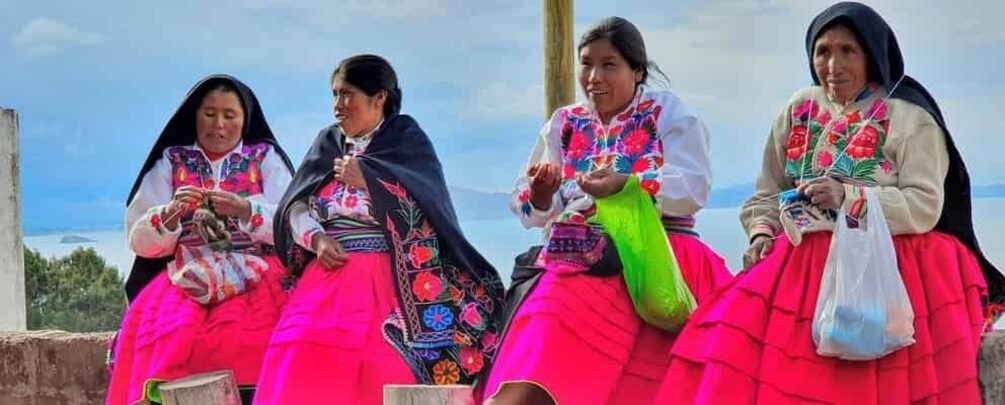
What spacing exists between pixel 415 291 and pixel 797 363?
1.43 metres

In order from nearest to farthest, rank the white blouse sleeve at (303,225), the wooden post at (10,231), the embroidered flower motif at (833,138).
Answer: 1. the embroidered flower motif at (833,138)
2. the white blouse sleeve at (303,225)
3. the wooden post at (10,231)

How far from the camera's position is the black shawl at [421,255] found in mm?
4590

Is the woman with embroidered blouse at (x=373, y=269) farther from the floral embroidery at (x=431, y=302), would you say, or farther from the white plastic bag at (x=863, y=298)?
the white plastic bag at (x=863, y=298)

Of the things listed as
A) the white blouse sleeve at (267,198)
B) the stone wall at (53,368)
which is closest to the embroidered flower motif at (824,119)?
the white blouse sleeve at (267,198)

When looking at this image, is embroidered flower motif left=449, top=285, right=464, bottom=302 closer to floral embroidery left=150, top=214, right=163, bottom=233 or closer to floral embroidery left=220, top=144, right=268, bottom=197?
floral embroidery left=220, top=144, right=268, bottom=197


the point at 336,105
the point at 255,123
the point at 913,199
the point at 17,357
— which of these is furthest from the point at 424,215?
the point at 17,357

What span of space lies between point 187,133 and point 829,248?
8.26ft

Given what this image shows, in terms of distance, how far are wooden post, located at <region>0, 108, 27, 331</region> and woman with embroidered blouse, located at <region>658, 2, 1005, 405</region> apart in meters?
6.61

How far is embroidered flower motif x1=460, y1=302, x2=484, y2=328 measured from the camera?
15.3 ft

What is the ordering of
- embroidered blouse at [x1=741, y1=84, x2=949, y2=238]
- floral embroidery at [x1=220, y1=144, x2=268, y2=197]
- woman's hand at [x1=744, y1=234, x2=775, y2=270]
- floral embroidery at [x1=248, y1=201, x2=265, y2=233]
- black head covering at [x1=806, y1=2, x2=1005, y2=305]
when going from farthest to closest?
floral embroidery at [x1=220, y1=144, x2=268, y2=197] → floral embroidery at [x1=248, y1=201, x2=265, y2=233] → woman's hand at [x1=744, y1=234, x2=775, y2=270] → black head covering at [x1=806, y1=2, x2=1005, y2=305] → embroidered blouse at [x1=741, y1=84, x2=949, y2=238]

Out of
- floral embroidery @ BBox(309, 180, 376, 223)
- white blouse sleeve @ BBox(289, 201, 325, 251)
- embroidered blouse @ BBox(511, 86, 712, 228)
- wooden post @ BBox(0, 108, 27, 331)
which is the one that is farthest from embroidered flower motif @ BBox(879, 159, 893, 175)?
wooden post @ BBox(0, 108, 27, 331)

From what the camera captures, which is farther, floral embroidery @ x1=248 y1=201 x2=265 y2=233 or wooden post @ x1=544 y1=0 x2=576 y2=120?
wooden post @ x1=544 y1=0 x2=576 y2=120

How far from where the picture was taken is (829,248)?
3.86m

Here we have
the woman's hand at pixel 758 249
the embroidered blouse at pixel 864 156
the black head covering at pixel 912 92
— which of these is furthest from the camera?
the woman's hand at pixel 758 249
